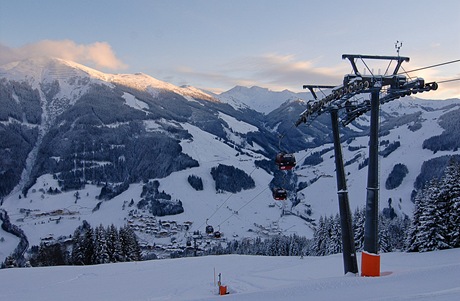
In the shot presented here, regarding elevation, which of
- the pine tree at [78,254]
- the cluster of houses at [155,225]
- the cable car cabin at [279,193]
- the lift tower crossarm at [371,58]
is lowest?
the cluster of houses at [155,225]


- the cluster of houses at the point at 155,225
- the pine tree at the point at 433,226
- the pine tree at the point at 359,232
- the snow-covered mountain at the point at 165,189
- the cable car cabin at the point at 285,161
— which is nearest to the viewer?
the cable car cabin at the point at 285,161

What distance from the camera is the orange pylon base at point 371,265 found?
1434cm

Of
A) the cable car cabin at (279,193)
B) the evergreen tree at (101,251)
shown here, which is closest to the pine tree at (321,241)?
the evergreen tree at (101,251)

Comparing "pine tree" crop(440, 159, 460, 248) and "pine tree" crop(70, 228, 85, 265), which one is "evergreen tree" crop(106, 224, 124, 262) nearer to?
"pine tree" crop(70, 228, 85, 265)

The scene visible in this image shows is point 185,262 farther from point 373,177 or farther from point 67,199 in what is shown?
point 67,199

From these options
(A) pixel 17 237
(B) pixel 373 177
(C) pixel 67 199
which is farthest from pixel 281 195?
(C) pixel 67 199

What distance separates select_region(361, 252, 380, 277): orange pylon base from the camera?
14.3 meters

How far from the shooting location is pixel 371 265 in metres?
14.5

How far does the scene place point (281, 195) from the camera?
78.5 feet

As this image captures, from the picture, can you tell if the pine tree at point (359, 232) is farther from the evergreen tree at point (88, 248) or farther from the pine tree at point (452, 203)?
the evergreen tree at point (88, 248)

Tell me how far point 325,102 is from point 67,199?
5764 inches

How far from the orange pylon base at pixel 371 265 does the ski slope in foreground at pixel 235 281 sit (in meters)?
0.56

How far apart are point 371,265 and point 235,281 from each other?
1161cm

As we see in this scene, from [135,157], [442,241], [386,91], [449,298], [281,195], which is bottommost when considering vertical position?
[442,241]
